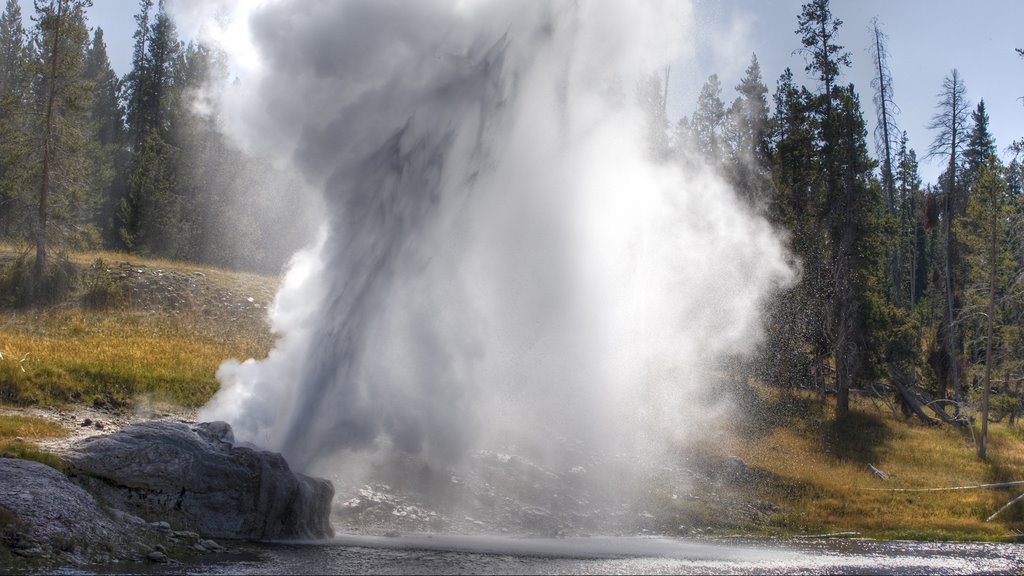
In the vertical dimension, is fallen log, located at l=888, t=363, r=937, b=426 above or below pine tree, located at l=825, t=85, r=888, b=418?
below

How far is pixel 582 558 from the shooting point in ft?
47.3

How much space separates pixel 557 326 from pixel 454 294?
5292mm

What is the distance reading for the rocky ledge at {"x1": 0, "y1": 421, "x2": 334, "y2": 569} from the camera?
1144cm

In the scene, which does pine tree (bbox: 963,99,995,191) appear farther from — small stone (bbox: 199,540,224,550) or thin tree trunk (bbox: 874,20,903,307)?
small stone (bbox: 199,540,224,550)

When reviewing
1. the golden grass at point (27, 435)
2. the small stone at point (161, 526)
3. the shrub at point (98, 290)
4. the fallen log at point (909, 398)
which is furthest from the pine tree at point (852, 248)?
the small stone at point (161, 526)

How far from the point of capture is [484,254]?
77.2 ft

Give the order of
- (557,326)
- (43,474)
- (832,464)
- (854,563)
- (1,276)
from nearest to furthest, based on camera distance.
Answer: (43,474) < (854,563) < (557,326) < (832,464) < (1,276)

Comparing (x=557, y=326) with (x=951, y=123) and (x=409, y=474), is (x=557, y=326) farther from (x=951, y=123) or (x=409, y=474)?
(x=951, y=123)

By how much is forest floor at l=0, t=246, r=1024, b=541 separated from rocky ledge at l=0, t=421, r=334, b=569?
103 cm

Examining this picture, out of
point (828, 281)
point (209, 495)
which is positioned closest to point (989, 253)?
point (828, 281)

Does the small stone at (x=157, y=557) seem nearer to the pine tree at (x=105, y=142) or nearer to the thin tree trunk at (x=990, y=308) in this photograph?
the thin tree trunk at (x=990, y=308)

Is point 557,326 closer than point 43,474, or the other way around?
point 43,474

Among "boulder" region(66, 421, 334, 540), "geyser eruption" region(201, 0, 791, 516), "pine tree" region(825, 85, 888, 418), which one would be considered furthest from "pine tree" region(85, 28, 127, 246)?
"boulder" region(66, 421, 334, 540)

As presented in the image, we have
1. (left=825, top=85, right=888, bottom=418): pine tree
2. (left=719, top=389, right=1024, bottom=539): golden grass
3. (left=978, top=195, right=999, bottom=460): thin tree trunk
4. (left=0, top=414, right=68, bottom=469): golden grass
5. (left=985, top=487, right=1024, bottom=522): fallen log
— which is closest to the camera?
(left=0, top=414, right=68, bottom=469): golden grass
